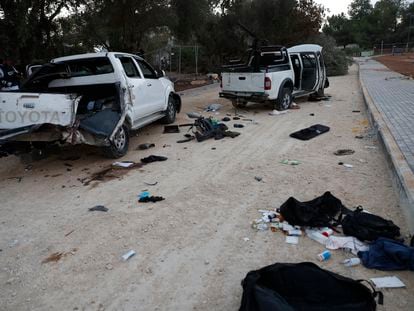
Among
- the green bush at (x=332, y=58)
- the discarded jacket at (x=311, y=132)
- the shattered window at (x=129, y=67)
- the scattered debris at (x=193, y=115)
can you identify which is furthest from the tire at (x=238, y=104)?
the green bush at (x=332, y=58)

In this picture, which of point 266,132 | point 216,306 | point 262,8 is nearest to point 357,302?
point 216,306

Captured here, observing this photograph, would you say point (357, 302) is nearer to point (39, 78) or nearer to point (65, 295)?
point (65, 295)

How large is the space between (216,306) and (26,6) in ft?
32.9

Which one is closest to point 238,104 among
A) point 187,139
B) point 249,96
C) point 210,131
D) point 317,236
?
point 249,96

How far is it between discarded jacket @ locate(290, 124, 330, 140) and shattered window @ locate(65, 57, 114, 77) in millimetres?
4236

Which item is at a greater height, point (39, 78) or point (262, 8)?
point (262, 8)

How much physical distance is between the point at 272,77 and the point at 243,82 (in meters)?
0.91

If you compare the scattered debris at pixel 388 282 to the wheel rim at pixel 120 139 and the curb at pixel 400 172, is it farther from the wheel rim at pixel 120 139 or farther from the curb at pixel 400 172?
the wheel rim at pixel 120 139

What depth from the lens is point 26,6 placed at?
32.1ft

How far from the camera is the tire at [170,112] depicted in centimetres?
960

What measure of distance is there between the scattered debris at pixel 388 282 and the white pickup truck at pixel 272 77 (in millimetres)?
8341

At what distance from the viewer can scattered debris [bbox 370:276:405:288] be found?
2980 millimetres

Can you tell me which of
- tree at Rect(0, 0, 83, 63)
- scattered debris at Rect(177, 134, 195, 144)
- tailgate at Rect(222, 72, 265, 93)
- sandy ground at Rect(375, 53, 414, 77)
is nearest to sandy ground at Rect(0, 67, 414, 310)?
scattered debris at Rect(177, 134, 195, 144)

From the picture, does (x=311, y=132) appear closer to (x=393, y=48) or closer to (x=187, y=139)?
(x=187, y=139)
